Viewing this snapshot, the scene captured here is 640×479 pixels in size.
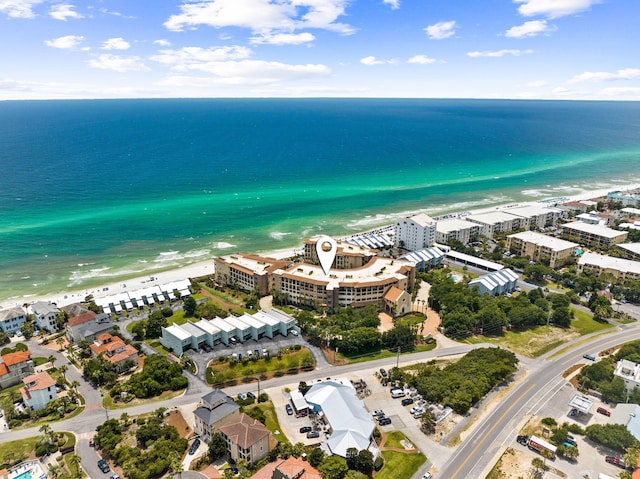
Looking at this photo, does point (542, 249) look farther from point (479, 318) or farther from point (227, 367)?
point (227, 367)

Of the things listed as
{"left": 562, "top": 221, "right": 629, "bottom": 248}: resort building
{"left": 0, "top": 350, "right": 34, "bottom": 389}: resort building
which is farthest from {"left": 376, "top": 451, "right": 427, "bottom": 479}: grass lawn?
{"left": 562, "top": 221, "right": 629, "bottom": 248}: resort building

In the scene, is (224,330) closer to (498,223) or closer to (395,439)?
(395,439)

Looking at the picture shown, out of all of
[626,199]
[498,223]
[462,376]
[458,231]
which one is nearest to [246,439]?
[462,376]

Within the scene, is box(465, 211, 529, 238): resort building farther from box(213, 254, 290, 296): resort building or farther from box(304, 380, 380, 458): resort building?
box(304, 380, 380, 458): resort building

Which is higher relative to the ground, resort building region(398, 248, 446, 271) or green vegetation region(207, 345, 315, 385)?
resort building region(398, 248, 446, 271)

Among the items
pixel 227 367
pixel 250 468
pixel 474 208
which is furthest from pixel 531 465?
pixel 474 208
